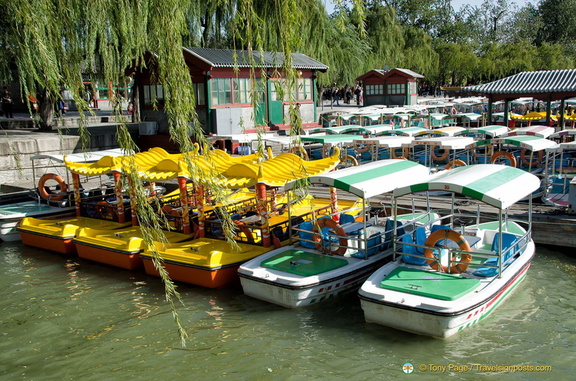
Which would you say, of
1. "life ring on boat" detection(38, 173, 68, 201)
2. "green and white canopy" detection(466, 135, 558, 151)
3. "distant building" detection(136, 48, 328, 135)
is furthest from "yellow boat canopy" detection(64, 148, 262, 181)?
"distant building" detection(136, 48, 328, 135)

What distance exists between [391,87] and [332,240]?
30.5 metres

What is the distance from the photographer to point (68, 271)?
44.4 ft

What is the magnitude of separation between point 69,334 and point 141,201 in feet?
18.9

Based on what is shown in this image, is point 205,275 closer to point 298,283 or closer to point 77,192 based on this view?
point 298,283

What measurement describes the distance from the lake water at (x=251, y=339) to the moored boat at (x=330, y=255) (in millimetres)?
365

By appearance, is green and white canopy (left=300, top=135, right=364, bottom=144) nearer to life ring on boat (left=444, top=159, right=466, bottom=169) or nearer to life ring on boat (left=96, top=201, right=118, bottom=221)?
life ring on boat (left=444, top=159, right=466, bottom=169)

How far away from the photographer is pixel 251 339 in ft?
31.2

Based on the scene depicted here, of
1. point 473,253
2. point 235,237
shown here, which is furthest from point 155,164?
point 473,253

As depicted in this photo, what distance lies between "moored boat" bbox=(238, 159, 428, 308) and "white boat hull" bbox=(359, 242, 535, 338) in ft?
3.71

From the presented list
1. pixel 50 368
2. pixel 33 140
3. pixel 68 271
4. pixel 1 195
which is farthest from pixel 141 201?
pixel 33 140

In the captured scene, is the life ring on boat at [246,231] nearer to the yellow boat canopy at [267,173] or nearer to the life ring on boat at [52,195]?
the yellow boat canopy at [267,173]

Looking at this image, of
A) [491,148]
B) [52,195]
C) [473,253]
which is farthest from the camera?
[491,148]

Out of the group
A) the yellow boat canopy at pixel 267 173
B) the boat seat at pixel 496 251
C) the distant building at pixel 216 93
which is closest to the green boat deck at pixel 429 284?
the boat seat at pixel 496 251

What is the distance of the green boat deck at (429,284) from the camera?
29.8ft
